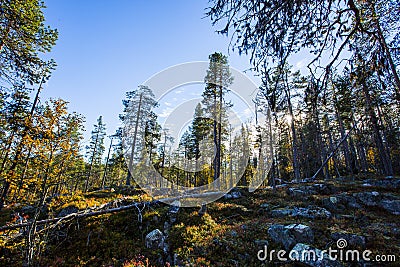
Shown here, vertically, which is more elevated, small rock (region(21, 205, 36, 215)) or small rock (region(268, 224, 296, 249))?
small rock (region(268, 224, 296, 249))

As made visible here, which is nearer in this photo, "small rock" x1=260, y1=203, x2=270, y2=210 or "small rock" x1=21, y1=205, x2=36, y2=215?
"small rock" x1=260, y1=203, x2=270, y2=210

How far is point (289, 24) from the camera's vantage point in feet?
9.04

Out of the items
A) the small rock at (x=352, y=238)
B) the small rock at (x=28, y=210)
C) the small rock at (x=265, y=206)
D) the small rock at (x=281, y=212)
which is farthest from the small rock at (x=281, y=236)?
the small rock at (x=28, y=210)

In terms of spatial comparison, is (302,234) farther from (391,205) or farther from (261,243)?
(391,205)

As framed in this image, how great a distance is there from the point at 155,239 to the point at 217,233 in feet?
10.3

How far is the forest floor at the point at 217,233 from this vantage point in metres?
7.49

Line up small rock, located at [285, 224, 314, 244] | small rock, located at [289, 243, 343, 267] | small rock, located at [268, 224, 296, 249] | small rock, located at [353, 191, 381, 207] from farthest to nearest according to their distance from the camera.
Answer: small rock, located at [353, 191, 381, 207]
small rock, located at [268, 224, 296, 249]
small rock, located at [285, 224, 314, 244]
small rock, located at [289, 243, 343, 267]

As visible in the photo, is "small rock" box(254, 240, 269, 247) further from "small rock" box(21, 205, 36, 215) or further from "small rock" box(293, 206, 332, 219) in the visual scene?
"small rock" box(21, 205, 36, 215)

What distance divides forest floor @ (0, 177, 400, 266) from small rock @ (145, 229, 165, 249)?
6 centimetres

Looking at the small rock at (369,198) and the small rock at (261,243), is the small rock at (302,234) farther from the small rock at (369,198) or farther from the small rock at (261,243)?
the small rock at (369,198)

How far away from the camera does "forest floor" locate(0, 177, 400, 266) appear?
295 inches

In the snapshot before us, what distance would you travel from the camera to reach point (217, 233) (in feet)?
31.4

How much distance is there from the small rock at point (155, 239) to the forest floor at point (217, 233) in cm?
6

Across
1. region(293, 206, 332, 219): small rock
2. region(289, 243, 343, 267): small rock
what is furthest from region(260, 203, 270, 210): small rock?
region(289, 243, 343, 267): small rock
